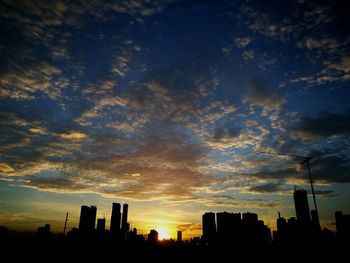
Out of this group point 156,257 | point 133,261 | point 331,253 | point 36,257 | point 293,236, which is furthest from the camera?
point 293,236

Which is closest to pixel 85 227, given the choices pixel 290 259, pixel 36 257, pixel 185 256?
pixel 185 256

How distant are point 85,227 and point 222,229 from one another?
10031 centimetres

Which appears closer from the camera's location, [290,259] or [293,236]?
[290,259]

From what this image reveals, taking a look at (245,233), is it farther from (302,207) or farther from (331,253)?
Answer: (331,253)

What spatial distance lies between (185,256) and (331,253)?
5851 centimetres

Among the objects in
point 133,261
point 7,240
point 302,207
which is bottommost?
point 133,261

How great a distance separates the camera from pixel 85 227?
19312 cm

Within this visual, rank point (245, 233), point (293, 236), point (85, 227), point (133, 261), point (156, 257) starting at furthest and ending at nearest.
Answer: point (85, 227)
point (245, 233)
point (293, 236)
point (156, 257)
point (133, 261)

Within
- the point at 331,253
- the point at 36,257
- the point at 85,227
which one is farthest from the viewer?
the point at 85,227

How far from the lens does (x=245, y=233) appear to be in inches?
6993

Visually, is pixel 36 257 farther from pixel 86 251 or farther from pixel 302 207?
pixel 302 207

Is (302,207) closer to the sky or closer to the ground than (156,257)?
closer to the sky

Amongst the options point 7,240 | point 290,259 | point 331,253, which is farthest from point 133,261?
point 331,253

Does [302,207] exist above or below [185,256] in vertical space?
above
